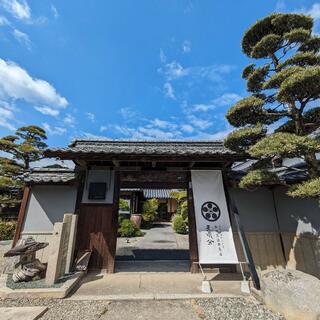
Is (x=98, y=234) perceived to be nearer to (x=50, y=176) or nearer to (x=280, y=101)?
(x=50, y=176)

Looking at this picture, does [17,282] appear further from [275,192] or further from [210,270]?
[275,192]

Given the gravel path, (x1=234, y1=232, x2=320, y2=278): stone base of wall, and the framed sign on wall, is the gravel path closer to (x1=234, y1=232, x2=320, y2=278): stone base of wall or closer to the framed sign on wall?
(x1=234, y1=232, x2=320, y2=278): stone base of wall

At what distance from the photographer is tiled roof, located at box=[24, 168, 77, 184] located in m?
5.64

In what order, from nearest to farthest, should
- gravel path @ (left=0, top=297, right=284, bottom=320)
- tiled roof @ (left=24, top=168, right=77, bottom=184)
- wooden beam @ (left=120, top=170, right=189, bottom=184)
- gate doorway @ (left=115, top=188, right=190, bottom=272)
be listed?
gravel path @ (left=0, top=297, right=284, bottom=320) → tiled roof @ (left=24, top=168, right=77, bottom=184) → wooden beam @ (left=120, top=170, right=189, bottom=184) → gate doorway @ (left=115, top=188, right=190, bottom=272)

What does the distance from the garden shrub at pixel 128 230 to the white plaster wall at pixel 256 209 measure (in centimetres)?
924

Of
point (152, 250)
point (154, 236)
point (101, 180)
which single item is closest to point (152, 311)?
point (101, 180)

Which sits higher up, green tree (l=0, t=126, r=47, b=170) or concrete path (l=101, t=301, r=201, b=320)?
green tree (l=0, t=126, r=47, b=170)

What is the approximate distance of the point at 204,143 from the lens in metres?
7.98

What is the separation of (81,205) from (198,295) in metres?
3.81

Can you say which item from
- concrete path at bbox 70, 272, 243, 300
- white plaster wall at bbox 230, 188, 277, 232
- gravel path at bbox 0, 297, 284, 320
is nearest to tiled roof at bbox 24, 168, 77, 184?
concrete path at bbox 70, 272, 243, 300

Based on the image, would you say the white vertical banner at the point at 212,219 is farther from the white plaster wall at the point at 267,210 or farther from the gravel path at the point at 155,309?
the gravel path at the point at 155,309

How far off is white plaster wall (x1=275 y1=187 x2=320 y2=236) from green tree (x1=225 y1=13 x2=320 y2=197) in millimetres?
1029

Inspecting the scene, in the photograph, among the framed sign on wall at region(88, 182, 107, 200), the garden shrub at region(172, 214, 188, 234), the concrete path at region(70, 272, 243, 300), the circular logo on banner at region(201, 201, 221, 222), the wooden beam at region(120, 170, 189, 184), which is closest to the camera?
the concrete path at region(70, 272, 243, 300)

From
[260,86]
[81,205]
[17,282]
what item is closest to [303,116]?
[260,86]
